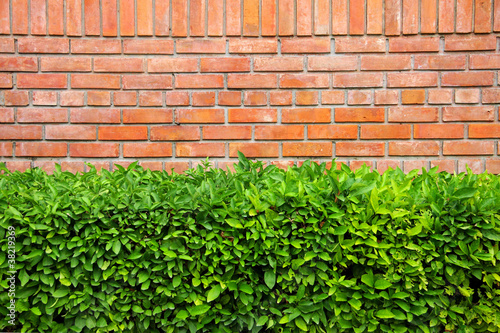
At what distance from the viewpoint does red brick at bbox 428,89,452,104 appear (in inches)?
102

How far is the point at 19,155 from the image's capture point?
260 centimetres

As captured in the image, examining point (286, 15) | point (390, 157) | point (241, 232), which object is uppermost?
point (286, 15)

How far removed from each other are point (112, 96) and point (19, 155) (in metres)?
0.80

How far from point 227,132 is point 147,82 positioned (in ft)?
2.24

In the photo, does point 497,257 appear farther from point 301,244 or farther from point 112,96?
point 112,96

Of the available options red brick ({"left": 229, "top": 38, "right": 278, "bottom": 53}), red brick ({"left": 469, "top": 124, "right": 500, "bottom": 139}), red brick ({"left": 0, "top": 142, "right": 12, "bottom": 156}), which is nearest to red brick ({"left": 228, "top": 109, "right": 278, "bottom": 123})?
red brick ({"left": 229, "top": 38, "right": 278, "bottom": 53})

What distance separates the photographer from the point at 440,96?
2.59 metres

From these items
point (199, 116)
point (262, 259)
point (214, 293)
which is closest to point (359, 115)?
point (199, 116)

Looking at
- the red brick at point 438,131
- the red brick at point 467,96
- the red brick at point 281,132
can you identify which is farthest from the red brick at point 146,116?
the red brick at point 467,96

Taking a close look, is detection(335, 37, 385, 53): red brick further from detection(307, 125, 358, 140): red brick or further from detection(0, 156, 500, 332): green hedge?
detection(0, 156, 500, 332): green hedge

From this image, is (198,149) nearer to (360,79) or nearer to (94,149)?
(94,149)

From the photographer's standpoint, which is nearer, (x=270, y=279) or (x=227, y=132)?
(x=270, y=279)

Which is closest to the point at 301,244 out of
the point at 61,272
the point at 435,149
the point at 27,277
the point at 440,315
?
the point at 440,315

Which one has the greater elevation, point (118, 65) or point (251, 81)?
point (118, 65)
